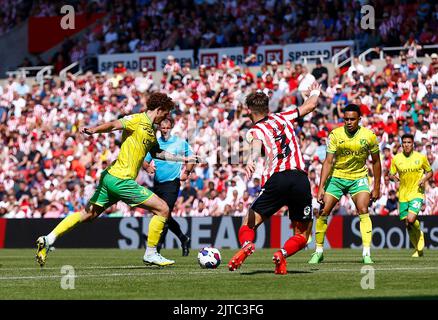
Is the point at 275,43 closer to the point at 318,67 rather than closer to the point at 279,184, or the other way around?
the point at 318,67

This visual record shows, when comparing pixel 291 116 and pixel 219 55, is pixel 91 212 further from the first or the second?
pixel 219 55

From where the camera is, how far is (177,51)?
39.1 m

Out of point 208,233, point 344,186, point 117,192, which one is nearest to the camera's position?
point 117,192

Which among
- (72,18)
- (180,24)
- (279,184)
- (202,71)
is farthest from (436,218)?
(72,18)

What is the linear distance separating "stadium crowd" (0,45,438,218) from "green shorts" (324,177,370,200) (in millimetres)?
9678

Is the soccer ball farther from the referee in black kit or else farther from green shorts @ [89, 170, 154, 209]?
the referee in black kit

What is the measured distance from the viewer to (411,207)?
72.1 ft

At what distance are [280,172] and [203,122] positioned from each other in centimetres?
1940

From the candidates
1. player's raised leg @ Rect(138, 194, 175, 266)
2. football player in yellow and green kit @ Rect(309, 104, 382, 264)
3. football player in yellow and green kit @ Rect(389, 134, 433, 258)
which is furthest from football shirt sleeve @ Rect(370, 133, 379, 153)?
player's raised leg @ Rect(138, 194, 175, 266)

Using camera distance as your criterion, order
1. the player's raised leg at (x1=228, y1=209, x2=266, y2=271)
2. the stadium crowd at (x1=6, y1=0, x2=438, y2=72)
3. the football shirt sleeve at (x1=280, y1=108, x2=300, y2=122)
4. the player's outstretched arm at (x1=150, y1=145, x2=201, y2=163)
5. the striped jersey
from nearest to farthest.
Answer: the player's raised leg at (x1=228, y1=209, x2=266, y2=271) → the striped jersey → the football shirt sleeve at (x1=280, y1=108, x2=300, y2=122) → the player's outstretched arm at (x1=150, y1=145, x2=201, y2=163) → the stadium crowd at (x1=6, y1=0, x2=438, y2=72)

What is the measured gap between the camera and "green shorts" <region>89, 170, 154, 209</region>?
16.1 metres

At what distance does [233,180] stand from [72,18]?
1676 cm

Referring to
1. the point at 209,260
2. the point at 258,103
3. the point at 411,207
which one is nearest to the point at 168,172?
the point at 209,260

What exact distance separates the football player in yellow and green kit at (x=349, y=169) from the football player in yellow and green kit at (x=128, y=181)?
11.2 feet
